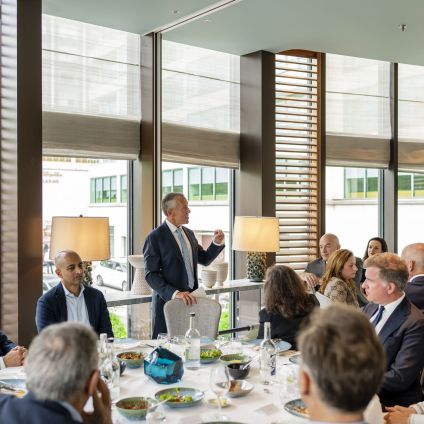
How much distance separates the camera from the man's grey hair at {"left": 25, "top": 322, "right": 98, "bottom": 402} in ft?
5.05

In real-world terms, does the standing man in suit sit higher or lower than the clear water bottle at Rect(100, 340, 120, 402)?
higher

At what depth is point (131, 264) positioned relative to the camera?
545 cm

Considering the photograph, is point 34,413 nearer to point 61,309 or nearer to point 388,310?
point 388,310

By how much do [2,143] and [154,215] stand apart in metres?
1.75

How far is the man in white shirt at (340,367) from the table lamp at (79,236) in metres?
2.98

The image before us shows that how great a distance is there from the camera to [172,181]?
6.14m

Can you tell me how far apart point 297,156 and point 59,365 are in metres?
5.46

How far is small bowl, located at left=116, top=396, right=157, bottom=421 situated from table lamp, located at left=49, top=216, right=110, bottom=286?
6.57 feet

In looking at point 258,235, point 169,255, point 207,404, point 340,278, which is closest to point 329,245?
point 258,235

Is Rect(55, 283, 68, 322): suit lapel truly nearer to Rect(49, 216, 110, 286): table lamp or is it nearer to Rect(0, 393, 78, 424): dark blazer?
Rect(49, 216, 110, 286): table lamp

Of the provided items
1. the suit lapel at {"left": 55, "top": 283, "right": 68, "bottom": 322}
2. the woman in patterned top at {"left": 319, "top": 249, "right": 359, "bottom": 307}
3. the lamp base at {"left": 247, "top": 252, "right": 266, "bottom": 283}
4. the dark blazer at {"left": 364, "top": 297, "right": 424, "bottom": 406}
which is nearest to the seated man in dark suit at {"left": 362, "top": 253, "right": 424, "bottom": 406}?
the dark blazer at {"left": 364, "top": 297, "right": 424, "bottom": 406}

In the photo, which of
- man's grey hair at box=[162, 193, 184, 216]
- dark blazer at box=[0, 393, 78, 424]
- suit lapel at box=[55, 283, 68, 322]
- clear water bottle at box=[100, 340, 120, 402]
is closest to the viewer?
dark blazer at box=[0, 393, 78, 424]

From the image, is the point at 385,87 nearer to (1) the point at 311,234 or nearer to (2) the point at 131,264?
(1) the point at 311,234

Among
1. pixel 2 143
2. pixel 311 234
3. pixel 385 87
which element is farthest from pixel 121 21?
pixel 385 87
